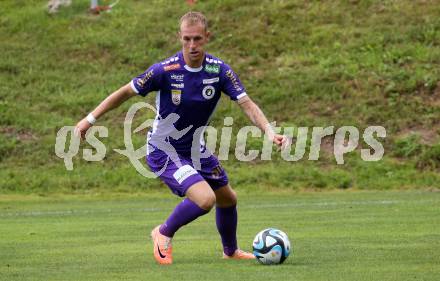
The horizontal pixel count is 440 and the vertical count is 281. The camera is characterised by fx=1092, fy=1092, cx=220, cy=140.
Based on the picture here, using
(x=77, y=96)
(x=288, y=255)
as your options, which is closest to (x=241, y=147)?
(x=77, y=96)

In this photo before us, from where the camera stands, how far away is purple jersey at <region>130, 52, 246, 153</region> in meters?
10.1

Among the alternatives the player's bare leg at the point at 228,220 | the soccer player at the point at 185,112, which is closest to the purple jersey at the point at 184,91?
the soccer player at the point at 185,112

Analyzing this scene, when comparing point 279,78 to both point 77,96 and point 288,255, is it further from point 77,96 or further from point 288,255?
point 288,255

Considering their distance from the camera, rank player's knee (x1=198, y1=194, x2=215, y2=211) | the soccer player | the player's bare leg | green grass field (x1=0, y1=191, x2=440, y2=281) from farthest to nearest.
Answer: the player's bare leg < the soccer player < player's knee (x1=198, y1=194, x2=215, y2=211) < green grass field (x1=0, y1=191, x2=440, y2=281)

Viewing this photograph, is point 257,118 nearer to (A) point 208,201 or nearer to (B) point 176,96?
(B) point 176,96

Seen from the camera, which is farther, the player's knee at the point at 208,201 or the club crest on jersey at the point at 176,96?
the club crest on jersey at the point at 176,96

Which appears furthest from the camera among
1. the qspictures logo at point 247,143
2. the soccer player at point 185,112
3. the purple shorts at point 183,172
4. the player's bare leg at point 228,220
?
the qspictures logo at point 247,143

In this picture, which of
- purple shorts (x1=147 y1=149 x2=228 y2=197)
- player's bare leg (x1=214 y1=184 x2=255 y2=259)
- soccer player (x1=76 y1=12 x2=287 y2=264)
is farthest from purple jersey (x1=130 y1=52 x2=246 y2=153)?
player's bare leg (x1=214 y1=184 x2=255 y2=259)

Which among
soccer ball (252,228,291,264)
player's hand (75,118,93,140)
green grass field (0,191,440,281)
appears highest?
player's hand (75,118,93,140)

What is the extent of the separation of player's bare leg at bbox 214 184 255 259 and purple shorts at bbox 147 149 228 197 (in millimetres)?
162

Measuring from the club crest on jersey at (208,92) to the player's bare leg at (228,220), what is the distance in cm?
96

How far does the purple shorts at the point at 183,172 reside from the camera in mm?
10078

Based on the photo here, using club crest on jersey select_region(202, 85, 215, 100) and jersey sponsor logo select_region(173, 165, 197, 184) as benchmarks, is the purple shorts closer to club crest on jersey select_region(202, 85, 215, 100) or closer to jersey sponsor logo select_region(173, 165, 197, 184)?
jersey sponsor logo select_region(173, 165, 197, 184)

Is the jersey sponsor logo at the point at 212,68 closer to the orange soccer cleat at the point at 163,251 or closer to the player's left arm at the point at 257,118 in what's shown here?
the player's left arm at the point at 257,118
